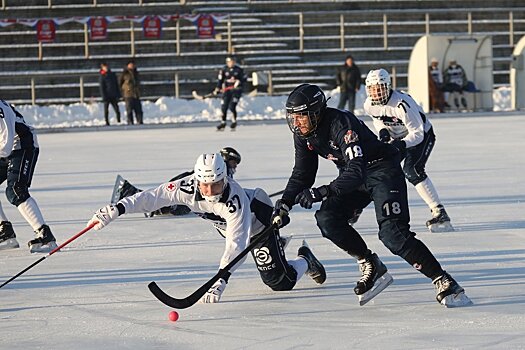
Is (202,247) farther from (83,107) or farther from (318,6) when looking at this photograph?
(318,6)

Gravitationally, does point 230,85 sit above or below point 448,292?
above

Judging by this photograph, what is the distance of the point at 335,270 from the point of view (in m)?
5.77

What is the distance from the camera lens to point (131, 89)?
21141 mm

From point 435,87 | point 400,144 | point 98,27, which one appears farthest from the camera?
point 98,27

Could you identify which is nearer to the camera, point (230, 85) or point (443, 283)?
point (443, 283)

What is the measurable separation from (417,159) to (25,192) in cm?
262

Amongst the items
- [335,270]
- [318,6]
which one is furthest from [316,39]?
[335,270]

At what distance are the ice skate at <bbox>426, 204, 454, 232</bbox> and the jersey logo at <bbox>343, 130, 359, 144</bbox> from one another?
2.62 m

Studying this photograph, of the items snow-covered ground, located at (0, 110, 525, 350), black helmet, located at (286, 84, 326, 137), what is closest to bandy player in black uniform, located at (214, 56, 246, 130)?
snow-covered ground, located at (0, 110, 525, 350)

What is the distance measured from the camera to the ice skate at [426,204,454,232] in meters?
7.19

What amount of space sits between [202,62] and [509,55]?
7.86 metres

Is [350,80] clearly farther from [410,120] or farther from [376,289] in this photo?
[376,289]

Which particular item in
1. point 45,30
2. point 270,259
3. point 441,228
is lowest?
point 441,228

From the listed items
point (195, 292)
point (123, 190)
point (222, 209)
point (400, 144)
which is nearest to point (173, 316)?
point (195, 292)
